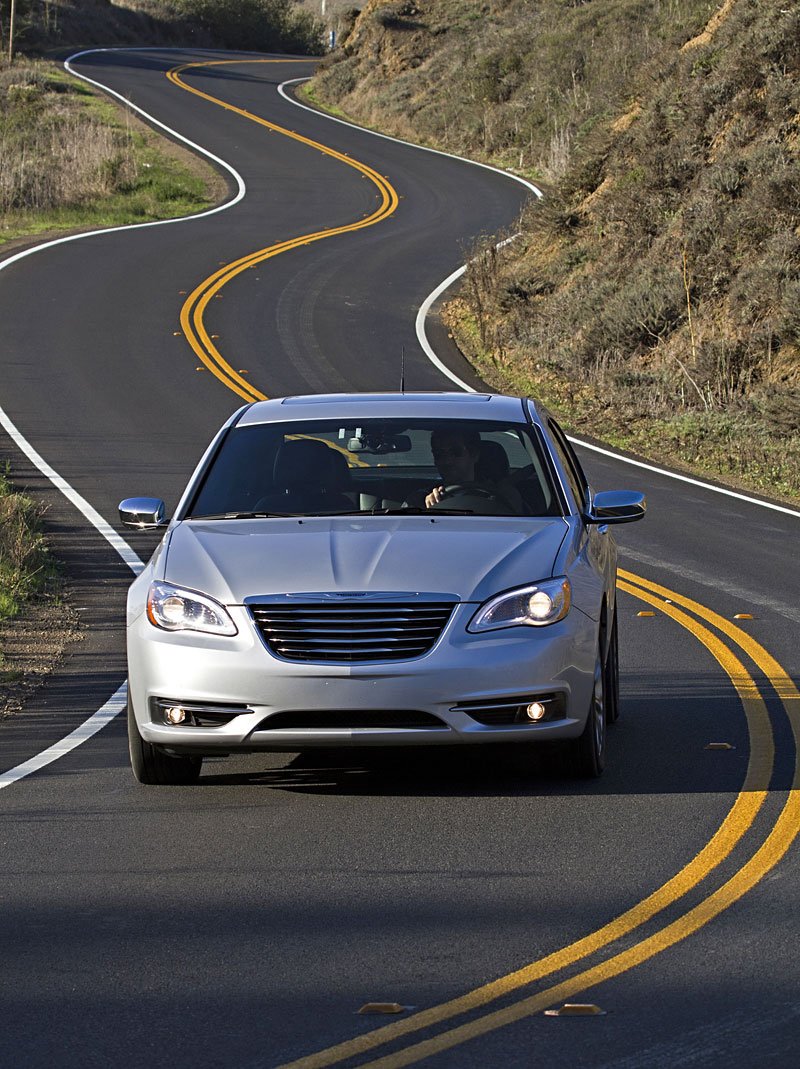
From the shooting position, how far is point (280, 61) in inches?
3223

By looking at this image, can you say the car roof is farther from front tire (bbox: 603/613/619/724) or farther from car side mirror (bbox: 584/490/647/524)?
front tire (bbox: 603/613/619/724)

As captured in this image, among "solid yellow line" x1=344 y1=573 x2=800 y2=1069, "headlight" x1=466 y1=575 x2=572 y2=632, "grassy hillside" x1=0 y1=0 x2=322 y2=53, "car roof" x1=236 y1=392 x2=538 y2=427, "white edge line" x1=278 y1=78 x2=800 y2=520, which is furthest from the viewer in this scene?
"grassy hillside" x1=0 y1=0 x2=322 y2=53

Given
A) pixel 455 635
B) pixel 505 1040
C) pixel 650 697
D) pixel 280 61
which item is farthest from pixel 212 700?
pixel 280 61

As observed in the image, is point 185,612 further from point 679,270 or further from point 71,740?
point 679,270

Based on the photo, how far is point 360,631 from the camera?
23.0 feet

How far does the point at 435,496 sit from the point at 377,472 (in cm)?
47

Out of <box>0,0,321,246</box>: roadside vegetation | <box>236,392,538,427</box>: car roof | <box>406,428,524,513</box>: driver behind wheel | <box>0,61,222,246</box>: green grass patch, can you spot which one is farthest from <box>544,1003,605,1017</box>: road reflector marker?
<box>0,0,321,246</box>: roadside vegetation

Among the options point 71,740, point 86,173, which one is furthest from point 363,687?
point 86,173

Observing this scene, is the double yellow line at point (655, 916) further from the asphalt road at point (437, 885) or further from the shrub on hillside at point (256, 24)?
the shrub on hillside at point (256, 24)

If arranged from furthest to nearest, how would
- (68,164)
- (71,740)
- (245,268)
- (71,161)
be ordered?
(71,161) → (68,164) → (245,268) → (71,740)

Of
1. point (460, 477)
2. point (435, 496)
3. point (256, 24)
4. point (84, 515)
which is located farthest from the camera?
point (256, 24)

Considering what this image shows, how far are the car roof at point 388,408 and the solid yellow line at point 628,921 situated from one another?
2.10m

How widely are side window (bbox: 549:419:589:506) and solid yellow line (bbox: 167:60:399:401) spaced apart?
610 inches

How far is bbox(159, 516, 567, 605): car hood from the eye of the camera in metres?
7.14
